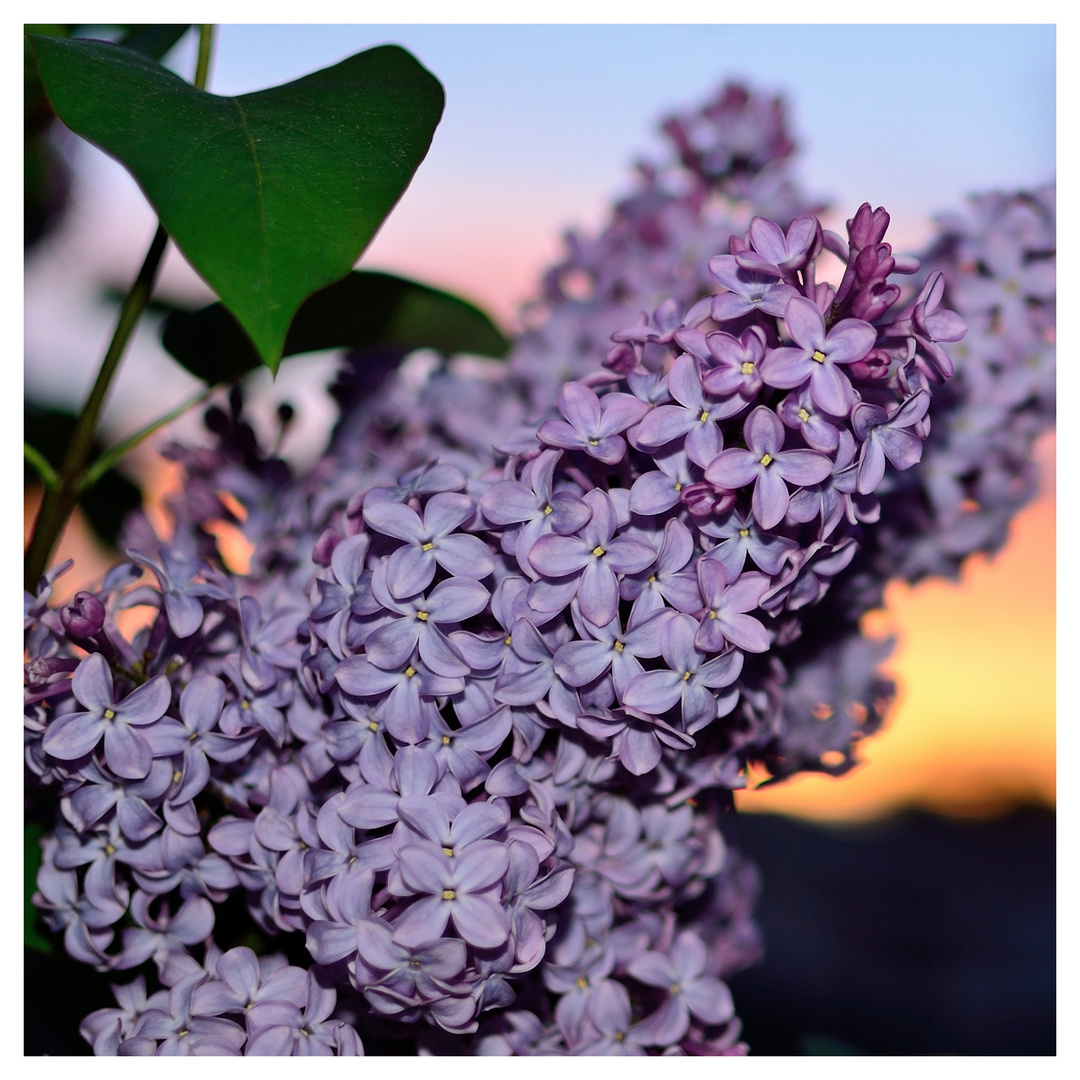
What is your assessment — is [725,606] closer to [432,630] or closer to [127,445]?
[432,630]

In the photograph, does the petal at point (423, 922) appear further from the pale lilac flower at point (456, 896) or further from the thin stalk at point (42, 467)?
the thin stalk at point (42, 467)

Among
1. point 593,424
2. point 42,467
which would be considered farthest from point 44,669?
point 593,424

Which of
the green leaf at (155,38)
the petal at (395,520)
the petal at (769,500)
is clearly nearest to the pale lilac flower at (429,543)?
the petal at (395,520)

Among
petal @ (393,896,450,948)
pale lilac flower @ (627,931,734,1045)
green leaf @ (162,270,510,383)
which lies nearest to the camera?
petal @ (393,896,450,948)

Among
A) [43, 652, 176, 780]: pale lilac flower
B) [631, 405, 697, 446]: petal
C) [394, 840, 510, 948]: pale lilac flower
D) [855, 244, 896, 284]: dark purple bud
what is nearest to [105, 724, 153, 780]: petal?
[43, 652, 176, 780]: pale lilac flower

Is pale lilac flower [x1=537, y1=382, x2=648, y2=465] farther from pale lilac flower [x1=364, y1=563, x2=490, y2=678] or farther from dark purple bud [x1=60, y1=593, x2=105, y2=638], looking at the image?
dark purple bud [x1=60, y1=593, x2=105, y2=638]

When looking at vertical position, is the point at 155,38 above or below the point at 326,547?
above

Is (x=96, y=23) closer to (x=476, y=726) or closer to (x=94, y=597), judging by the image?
(x=94, y=597)
